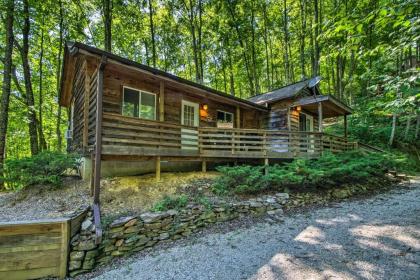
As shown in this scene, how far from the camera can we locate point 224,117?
11180 millimetres

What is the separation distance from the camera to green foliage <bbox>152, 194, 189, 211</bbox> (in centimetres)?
563

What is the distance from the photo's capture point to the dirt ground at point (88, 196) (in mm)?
5349

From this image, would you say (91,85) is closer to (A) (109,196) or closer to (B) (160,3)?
(A) (109,196)

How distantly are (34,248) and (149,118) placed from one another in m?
5.08

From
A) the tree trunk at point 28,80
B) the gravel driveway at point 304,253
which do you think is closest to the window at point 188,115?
the gravel driveway at point 304,253

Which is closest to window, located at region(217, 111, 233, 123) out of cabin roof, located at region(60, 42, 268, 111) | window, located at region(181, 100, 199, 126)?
cabin roof, located at region(60, 42, 268, 111)

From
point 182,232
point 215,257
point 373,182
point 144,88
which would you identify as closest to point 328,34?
point 215,257

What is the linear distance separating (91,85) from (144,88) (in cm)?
177

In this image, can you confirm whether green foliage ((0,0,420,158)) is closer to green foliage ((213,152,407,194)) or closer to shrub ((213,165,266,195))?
green foliage ((213,152,407,194))

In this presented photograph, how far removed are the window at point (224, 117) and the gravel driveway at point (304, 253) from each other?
6167 millimetres

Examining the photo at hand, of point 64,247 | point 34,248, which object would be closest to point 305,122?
point 64,247

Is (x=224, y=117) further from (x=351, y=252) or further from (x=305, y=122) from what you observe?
(x=351, y=252)

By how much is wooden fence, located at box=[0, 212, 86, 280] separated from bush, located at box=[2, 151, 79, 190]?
8.09 ft

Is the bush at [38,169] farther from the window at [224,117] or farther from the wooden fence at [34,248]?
the window at [224,117]
